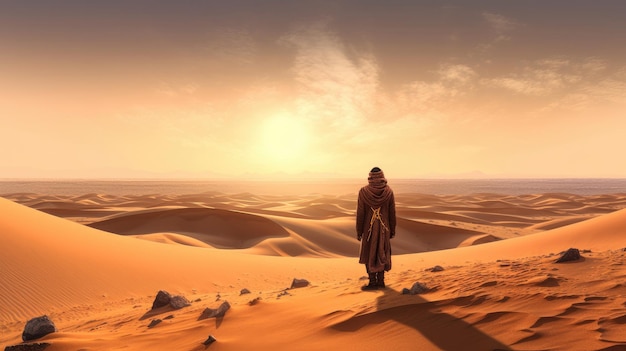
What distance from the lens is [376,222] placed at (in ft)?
19.1

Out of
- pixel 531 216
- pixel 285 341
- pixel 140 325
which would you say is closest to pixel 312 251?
pixel 140 325

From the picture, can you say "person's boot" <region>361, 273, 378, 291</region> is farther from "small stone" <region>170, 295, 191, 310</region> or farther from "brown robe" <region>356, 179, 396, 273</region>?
"small stone" <region>170, 295, 191, 310</region>

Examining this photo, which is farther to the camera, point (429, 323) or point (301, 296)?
point (301, 296)

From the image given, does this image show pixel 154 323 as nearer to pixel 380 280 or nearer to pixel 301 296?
pixel 301 296

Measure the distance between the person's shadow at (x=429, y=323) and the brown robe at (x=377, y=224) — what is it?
786mm

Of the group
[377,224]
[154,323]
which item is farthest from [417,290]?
[154,323]

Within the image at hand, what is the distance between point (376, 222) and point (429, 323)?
2145 mm

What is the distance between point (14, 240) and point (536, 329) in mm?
11005

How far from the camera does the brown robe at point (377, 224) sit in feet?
18.9

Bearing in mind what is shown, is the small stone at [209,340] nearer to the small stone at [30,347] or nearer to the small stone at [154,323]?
the small stone at [154,323]

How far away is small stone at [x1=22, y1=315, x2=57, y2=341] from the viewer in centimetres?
496

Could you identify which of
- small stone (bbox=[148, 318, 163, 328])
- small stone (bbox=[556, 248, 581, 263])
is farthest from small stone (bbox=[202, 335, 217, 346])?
small stone (bbox=[556, 248, 581, 263])

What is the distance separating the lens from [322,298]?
18.8 ft

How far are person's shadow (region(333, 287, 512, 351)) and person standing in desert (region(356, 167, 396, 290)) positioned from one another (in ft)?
2.62
